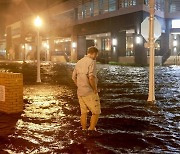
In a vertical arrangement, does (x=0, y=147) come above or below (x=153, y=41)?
below

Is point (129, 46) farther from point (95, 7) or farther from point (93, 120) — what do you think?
point (93, 120)

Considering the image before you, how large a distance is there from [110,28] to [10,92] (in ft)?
119

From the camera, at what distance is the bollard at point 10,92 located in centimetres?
946

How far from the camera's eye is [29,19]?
7044 centimetres

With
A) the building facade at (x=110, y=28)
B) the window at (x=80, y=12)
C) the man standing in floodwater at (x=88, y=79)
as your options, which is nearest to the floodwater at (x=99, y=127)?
the man standing in floodwater at (x=88, y=79)

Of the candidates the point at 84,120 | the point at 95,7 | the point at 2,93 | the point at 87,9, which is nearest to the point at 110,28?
the point at 95,7

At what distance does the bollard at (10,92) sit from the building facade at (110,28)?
23907 millimetres

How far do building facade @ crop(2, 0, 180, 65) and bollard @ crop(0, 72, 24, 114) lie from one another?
2391cm

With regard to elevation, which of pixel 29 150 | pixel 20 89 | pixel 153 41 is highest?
pixel 153 41

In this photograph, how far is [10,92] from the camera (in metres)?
9.43

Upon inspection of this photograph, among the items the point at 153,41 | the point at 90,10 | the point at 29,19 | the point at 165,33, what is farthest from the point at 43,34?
the point at 153,41

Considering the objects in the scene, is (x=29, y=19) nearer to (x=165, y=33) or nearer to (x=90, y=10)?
(x=90, y=10)

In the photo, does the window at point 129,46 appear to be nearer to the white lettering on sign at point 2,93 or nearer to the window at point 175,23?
the window at point 175,23

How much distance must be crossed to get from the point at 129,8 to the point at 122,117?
33.1 m
